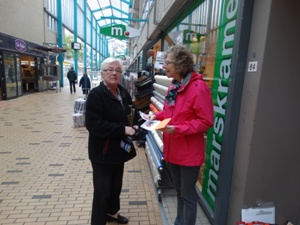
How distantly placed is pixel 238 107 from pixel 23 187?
296 cm

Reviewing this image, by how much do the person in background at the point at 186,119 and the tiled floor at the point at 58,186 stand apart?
834mm

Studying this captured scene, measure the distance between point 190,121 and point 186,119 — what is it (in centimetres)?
7

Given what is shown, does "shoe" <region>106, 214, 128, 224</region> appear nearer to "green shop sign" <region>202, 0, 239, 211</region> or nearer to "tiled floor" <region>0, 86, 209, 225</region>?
"tiled floor" <region>0, 86, 209, 225</region>

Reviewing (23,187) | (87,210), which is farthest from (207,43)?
(23,187)

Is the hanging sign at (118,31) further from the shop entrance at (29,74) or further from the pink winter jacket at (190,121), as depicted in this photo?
the shop entrance at (29,74)

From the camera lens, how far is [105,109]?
2104 mm

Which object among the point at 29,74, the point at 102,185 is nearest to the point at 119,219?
the point at 102,185

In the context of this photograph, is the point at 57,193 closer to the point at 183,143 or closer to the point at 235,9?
the point at 183,143

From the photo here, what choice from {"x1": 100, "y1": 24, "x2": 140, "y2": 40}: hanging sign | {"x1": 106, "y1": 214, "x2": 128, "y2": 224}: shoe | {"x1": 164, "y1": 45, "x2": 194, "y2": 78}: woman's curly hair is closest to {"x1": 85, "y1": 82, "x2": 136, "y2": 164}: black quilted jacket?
{"x1": 164, "y1": 45, "x2": 194, "y2": 78}: woman's curly hair

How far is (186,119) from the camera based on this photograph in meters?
1.90

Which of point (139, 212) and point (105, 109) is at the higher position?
point (105, 109)

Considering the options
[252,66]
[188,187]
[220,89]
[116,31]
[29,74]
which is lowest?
[188,187]

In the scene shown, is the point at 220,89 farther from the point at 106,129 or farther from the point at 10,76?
the point at 10,76

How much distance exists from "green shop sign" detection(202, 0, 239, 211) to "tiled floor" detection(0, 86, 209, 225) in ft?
1.66
